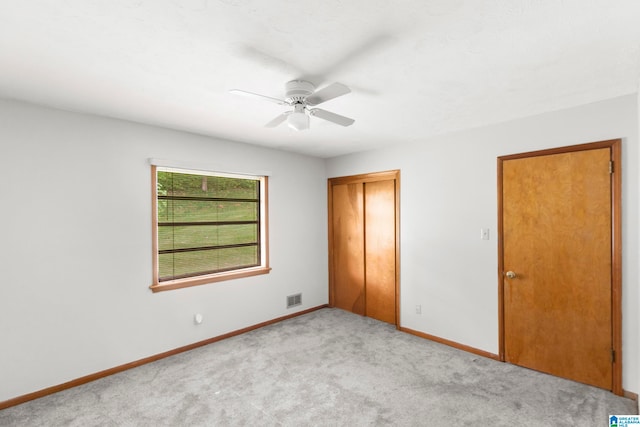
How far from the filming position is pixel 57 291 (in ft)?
8.41

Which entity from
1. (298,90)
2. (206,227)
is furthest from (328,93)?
(206,227)

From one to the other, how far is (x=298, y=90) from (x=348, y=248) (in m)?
3.01

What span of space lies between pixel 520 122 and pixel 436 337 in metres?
2.49

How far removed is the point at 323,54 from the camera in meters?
1.71

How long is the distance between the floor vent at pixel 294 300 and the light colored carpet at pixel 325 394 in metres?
1.00

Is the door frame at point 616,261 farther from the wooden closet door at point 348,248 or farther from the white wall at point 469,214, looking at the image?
the wooden closet door at point 348,248

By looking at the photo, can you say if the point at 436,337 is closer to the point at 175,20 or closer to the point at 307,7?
the point at 307,7

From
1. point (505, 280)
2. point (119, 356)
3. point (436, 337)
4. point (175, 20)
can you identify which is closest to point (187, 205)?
point (119, 356)

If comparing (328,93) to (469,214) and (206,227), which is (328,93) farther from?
(206,227)

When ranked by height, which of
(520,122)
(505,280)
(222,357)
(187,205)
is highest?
(520,122)

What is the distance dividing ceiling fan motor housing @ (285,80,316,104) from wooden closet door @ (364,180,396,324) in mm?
2281

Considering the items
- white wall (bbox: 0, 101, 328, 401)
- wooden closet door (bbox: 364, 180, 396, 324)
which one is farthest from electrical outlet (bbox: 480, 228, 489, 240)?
white wall (bbox: 0, 101, 328, 401)

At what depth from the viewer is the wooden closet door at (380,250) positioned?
405 cm

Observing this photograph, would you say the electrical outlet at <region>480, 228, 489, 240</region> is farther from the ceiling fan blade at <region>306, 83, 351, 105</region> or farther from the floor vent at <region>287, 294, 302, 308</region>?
the floor vent at <region>287, 294, 302, 308</region>
